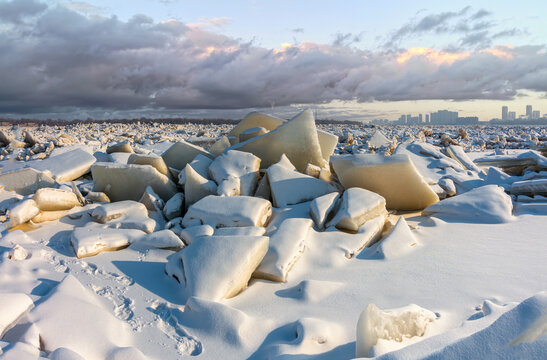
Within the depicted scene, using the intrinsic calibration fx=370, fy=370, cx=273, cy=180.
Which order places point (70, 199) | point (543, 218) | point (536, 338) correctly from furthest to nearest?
1. point (543, 218)
2. point (70, 199)
3. point (536, 338)

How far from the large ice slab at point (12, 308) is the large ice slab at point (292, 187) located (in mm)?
1599

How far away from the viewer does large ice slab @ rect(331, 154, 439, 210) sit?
9.06ft

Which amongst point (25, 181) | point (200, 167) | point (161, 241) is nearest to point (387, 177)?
point (200, 167)

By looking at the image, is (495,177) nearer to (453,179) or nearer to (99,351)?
(453,179)

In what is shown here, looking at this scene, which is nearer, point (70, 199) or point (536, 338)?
point (536, 338)

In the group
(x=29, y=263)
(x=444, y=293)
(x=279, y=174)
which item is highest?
(x=279, y=174)

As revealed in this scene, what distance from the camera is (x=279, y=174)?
108 inches

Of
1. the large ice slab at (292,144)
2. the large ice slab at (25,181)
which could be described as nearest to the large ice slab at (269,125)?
the large ice slab at (292,144)

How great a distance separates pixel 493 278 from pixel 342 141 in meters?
6.93

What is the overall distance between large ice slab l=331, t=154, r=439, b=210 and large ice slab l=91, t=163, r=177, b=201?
1405 millimetres

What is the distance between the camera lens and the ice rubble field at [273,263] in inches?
48.6

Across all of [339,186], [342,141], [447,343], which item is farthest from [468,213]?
[342,141]

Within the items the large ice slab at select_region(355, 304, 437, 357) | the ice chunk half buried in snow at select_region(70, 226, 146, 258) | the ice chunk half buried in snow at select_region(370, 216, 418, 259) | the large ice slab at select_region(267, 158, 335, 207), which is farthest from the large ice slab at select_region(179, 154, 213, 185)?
the large ice slab at select_region(355, 304, 437, 357)

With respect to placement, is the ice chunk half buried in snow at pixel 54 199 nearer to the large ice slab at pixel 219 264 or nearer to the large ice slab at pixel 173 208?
the large ice slab at pixel 173 208
